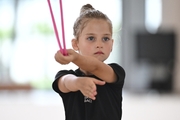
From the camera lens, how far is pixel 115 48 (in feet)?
15.0

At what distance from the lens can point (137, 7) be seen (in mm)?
4781

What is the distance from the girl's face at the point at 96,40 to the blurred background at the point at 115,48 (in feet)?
10.7

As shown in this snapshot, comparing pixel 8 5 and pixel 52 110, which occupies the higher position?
pixel 8 5

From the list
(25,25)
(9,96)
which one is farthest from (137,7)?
(9,96)

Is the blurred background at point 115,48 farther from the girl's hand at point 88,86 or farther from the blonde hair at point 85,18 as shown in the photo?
the girl's hand at point 88,86

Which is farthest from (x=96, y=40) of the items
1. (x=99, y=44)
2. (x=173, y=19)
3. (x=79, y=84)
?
(x=173, y=19)

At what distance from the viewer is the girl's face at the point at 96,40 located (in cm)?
91

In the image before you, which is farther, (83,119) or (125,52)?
(125,52)

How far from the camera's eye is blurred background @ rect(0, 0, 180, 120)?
14.6 feet

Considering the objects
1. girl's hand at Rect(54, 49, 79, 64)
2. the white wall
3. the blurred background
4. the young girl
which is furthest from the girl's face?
the white wall

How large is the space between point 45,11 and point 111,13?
720mm

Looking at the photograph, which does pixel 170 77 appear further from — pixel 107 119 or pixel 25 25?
pixel 107 119

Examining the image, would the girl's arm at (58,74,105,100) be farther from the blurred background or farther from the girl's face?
Result: the blurred background

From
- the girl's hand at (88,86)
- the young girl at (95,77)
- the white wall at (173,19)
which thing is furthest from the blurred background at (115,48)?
the girl's hand at (88,86)
